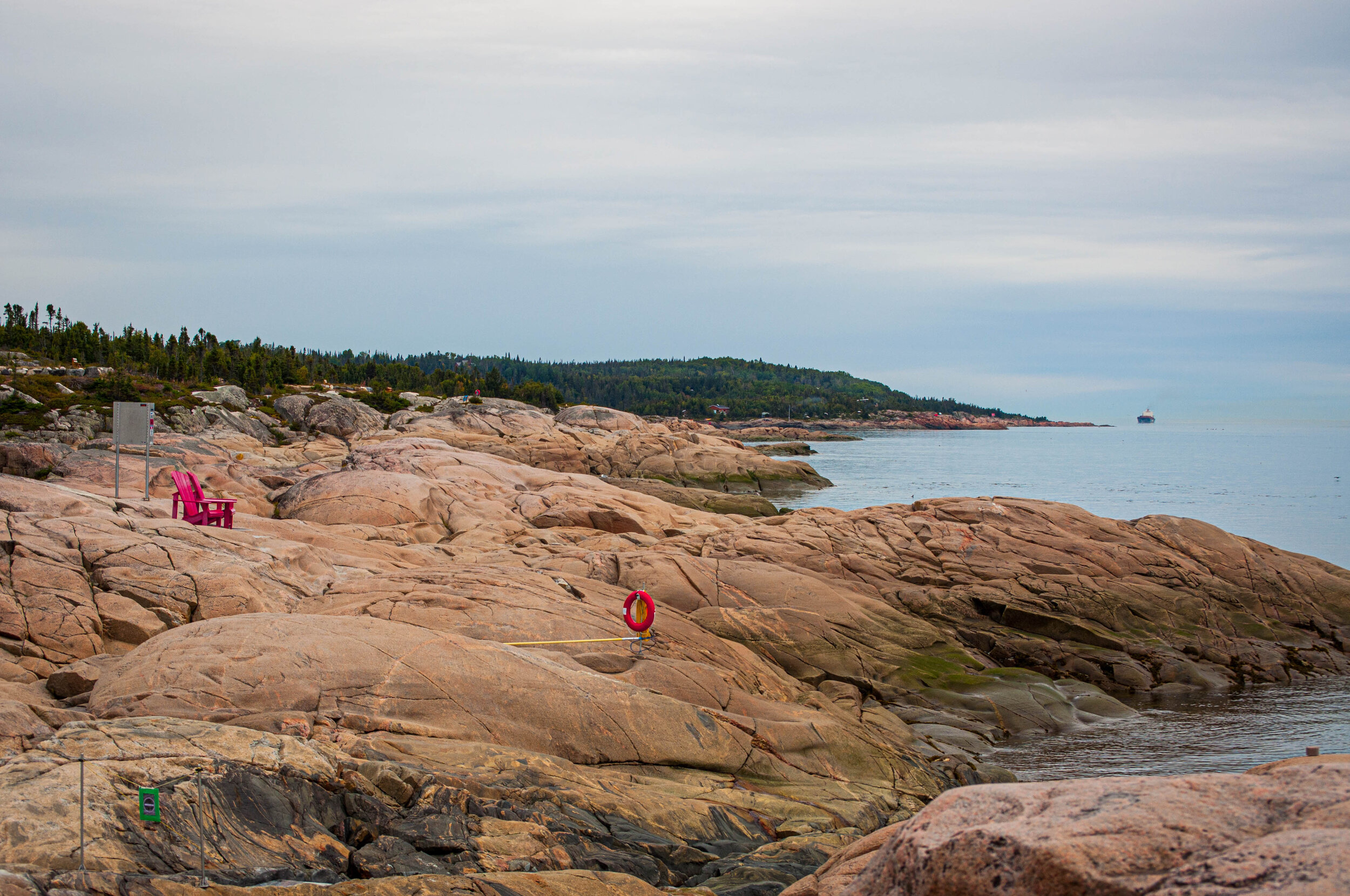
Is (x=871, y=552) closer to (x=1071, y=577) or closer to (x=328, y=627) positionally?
(x=1071, y=577)

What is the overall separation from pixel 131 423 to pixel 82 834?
44.1ft

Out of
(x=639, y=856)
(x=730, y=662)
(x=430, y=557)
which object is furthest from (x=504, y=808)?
(x=430, y=557)

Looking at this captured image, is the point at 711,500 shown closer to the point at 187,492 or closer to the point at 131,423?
the point at 187,492

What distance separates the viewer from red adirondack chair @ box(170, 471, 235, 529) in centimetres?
1752

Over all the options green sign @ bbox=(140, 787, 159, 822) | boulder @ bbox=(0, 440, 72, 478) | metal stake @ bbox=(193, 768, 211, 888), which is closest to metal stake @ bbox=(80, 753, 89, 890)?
green sign @ bbox=(140, 787, 159, 822)

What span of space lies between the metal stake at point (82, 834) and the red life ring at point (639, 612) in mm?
8492

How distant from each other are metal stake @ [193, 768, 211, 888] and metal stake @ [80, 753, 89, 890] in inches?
26.1

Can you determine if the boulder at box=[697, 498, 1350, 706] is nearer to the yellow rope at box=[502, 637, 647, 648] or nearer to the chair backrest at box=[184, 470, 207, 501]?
the yellow rope at box=[502, 637, 647, 648]

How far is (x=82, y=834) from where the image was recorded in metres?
5.75

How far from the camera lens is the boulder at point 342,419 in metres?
67.1

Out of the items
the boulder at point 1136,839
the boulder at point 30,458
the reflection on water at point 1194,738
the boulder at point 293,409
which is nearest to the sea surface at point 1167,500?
the reflection on water at point 1194,738

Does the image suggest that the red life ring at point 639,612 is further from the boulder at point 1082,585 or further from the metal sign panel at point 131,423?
the metal sign panel at point 131,423

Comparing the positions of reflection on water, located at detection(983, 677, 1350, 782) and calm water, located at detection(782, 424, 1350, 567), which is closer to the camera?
reflection on water, located at detection(983, 677, 1350, 782)

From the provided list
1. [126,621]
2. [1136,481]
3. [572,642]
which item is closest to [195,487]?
[126,621]
